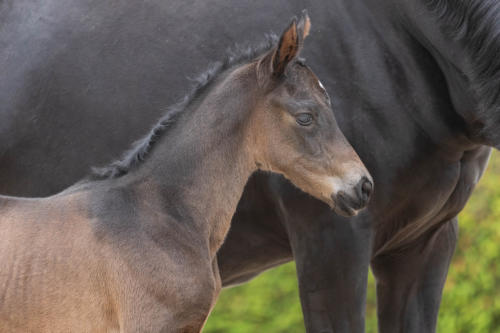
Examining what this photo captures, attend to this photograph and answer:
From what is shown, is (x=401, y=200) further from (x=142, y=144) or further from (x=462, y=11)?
(x=142, y=144)

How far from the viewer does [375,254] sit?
4.12 meters

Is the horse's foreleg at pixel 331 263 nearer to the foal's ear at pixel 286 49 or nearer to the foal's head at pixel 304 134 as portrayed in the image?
the foal's head at pixel 304 134

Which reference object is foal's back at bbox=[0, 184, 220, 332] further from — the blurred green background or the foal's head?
the blurred green background

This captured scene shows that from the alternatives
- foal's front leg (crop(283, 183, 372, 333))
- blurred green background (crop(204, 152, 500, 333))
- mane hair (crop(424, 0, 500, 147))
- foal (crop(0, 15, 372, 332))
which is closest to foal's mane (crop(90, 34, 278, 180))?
foal (crop(0, 15, 372, 332))

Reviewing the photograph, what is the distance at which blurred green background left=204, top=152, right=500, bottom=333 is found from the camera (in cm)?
692

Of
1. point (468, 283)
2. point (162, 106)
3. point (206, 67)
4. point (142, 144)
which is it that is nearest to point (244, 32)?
point (206, 67)

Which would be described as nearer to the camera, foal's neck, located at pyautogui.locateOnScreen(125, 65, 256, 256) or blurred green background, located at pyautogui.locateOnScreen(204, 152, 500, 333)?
foal's neck, located at pyautogui.locateOnScreen(125, 65, 256, 256)

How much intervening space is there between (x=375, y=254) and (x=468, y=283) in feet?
9.99

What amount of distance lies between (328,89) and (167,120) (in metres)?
0.76

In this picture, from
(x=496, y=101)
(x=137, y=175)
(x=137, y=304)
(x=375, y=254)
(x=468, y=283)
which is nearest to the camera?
(x=137, y=304)

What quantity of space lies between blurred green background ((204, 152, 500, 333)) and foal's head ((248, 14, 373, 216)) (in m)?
3.77

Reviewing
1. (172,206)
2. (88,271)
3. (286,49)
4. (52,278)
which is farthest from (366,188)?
(52,278)

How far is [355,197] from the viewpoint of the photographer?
336 cm

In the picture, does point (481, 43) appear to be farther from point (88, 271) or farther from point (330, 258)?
point (88, 271)
